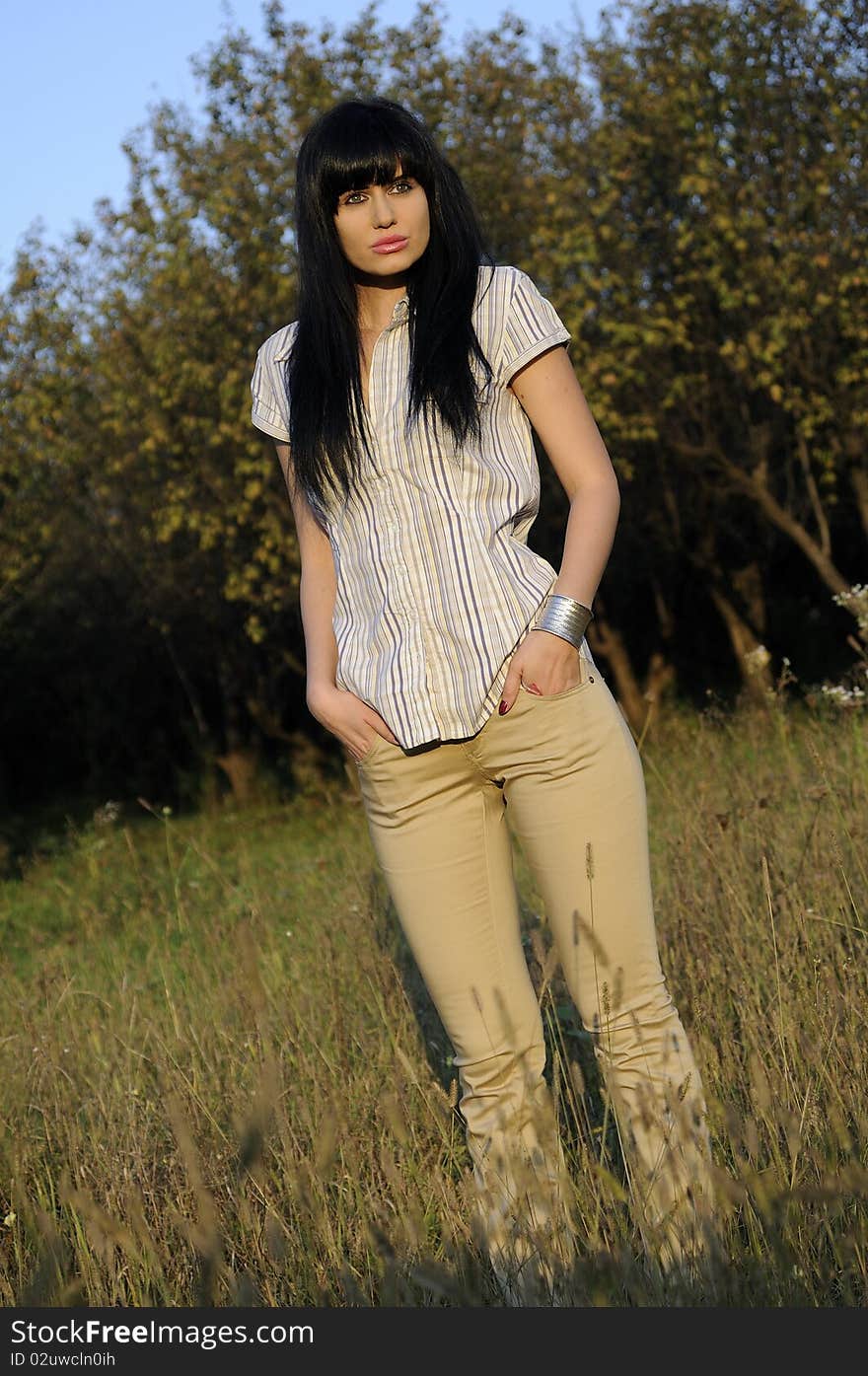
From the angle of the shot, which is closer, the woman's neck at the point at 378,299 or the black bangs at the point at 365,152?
the black bangs at the point at 365,152

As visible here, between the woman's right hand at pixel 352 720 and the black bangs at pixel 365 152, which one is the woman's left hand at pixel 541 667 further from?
the black bangs at pixel 365 152

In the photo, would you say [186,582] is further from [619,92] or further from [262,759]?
[619,92]

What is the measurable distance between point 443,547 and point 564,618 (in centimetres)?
25

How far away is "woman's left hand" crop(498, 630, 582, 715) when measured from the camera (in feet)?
7.54

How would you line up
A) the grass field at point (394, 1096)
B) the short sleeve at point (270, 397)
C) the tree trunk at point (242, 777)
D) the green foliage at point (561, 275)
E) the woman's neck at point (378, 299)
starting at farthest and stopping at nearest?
1. the tree trunk at point (242, 777)
2. the green foliage at point (561, 275)
3. the short sleeve at point (270, 397)
4. the woman's neck at point (378, 299)
5. the grass field at point (394, 1096)

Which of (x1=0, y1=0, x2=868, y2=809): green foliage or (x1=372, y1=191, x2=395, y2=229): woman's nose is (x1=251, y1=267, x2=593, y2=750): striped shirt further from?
(x1=0, y1=0, x2=868, y2=809): green foliage

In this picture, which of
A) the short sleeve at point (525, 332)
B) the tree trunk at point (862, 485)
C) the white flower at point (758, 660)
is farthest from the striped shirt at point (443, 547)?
the tree trunk at point (862, 485)

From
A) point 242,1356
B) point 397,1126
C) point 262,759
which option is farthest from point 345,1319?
point 262,759

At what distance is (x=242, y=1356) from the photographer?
177cm

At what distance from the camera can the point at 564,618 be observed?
7.66ft

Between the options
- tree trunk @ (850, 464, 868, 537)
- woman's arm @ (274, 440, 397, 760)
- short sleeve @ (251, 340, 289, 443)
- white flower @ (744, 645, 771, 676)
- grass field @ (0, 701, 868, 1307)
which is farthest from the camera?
tree trunk @ (850, 464, 868, 537)

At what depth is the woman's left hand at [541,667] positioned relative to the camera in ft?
7.54

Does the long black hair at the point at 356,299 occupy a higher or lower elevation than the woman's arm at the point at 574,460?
higher

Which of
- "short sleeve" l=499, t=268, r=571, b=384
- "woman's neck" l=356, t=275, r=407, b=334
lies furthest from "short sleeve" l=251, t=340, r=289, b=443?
"short sleeve" l=499, t=268, r=571, b=384
